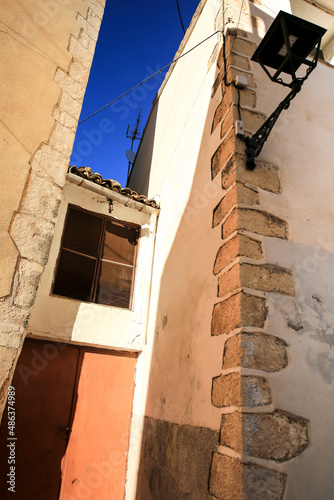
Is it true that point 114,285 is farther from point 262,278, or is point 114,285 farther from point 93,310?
point 262,278

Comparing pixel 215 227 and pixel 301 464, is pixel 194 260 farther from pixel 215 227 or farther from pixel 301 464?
pixel 301 464

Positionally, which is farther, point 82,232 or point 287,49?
point 82,232

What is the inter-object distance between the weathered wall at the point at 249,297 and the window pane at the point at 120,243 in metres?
0.95

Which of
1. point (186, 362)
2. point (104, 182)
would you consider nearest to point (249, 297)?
point (186, 362)

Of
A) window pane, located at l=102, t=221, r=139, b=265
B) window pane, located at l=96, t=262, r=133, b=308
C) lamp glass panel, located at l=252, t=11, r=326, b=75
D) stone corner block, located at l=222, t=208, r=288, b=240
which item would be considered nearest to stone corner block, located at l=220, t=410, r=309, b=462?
stone corner block, located at l=222, t=208, r=288, b=240

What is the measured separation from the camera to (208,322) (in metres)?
2.25

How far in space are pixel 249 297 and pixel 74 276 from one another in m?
2.77

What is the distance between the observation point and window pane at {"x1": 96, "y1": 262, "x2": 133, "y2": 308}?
4085 mm

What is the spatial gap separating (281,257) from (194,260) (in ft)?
2.93

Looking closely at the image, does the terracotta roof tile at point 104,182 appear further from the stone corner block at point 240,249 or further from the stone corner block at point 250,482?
the stone corner block at point 250,482

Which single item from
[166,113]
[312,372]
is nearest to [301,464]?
[312,372]

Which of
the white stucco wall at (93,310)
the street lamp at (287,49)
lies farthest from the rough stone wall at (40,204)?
the white stucco wall at (93,310)

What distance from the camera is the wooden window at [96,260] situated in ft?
13.0

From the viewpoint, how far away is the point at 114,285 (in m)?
4.23
